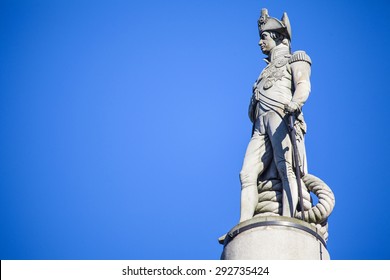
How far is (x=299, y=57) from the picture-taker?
19.1m

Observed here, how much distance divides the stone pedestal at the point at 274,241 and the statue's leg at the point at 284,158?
116 centimetres

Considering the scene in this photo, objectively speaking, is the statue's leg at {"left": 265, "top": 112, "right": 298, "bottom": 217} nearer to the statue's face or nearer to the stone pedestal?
the stone pedestal

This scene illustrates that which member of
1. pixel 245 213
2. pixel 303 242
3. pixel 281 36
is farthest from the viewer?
pixel 281 36

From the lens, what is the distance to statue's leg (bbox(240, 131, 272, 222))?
17.4 metres

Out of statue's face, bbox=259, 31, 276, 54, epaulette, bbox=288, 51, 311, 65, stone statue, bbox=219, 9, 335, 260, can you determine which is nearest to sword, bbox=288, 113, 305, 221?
stone statue, bbox=219, 9, 335, 260

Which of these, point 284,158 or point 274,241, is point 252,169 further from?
point 274,241

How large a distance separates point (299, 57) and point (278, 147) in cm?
234

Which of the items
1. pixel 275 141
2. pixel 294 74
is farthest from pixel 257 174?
pixel 294 74

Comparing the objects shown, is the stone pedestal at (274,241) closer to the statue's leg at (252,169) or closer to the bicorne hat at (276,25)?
the statue's leg at (252,169)

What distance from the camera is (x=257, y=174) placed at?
58.9 ft
